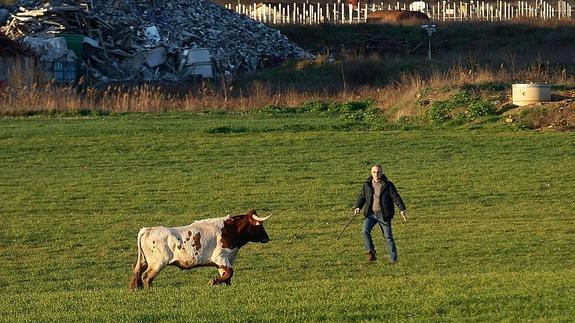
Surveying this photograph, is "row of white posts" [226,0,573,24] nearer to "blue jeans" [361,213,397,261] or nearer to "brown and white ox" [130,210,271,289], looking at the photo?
"blue jeans" [361,213,397,261]

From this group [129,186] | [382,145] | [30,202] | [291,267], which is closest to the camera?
[291,267]

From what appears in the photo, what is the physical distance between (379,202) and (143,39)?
4773 centimetres

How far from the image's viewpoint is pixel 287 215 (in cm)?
2644

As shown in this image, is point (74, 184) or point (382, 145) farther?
point (382, 145)

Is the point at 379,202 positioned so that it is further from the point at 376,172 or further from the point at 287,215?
the point at 287,215

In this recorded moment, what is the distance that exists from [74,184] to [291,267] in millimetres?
12462

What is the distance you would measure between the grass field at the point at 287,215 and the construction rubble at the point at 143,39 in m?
17.3

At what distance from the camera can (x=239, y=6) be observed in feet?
333

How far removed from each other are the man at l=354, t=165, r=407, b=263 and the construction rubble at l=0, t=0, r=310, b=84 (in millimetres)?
40499

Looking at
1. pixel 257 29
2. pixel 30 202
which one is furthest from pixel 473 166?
pixel 257 29

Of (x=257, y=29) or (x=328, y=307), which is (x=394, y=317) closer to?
(x=328, y=307)

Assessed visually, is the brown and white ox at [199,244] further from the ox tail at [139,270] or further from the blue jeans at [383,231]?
the blue jeans at [383,231]

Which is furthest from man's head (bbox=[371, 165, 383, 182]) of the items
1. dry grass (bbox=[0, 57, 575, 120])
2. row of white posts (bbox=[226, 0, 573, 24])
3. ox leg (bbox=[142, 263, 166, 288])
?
row of white posts (bbox=[226, 0, 573, 24])

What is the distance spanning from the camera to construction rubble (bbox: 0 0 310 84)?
6231 centimetres
